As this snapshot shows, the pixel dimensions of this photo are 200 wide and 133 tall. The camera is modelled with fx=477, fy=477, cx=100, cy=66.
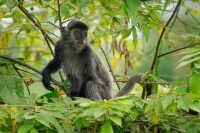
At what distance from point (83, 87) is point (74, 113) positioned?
231cm

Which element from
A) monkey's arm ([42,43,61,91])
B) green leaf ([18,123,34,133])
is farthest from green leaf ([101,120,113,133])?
monkey's arm ([42,43,61,91])

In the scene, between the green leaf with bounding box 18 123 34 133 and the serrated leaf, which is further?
the serrated leaf

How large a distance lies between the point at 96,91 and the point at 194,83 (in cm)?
228

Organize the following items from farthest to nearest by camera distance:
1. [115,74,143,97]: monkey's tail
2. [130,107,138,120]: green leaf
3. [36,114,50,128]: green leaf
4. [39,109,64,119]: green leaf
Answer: [115,74,143,97]: monkey's tail, [130,107,138,120]: green leaf, [39,109,64,119]: green leaf, [36,114,50,128]: green leaf

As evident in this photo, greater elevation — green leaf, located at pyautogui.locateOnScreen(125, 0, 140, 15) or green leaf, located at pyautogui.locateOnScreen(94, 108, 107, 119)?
green leaf, located at pyautogui.locateOnScreen(125, 0, 140, 15)

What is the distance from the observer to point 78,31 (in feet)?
17.2

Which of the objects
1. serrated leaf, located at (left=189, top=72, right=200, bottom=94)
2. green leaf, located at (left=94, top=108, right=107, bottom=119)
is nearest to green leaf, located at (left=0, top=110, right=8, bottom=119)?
green leaf, located at (left=94, top=108, right=107, bottom=119)

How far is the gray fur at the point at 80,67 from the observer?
205 inches

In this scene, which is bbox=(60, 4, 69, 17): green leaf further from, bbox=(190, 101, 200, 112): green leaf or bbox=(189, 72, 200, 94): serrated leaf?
bbox=(190, 101, 200, 112): green leaf

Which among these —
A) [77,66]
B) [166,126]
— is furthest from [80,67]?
[166,126]

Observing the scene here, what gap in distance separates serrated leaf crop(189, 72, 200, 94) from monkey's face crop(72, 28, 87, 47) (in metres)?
2.33

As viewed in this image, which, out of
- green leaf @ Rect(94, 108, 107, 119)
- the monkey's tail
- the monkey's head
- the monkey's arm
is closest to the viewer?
green leaf @ Rect(94, 108, 107, 119)

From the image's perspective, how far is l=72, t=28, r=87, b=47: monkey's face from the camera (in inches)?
207

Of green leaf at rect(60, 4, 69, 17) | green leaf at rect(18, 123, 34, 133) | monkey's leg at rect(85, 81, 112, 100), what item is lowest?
monkey's leg at rect(85, 81, 112, 100)
